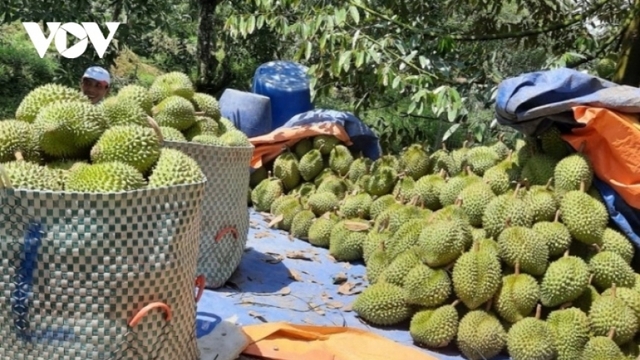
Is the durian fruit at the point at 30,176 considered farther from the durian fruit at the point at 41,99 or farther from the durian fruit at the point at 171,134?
the durian fruit at the point at 171,134

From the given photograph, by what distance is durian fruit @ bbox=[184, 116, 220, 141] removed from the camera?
3.37 metres

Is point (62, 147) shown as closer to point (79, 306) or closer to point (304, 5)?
point (79, 306)

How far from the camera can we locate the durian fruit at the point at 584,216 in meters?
3.02

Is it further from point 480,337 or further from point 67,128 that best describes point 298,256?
point 67,128

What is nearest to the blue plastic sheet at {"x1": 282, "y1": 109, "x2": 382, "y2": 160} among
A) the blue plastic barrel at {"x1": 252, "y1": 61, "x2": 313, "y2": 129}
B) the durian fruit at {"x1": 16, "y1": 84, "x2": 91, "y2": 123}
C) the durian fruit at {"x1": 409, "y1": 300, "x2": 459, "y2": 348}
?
the blue plastic barrel at {"x1": 252, "y1": 61, "x2": 313, "y2": 129}

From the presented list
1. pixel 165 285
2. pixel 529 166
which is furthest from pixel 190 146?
pixel 529 166

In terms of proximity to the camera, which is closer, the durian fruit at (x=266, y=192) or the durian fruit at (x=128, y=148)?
the durian fruit at (x=128, y=148)

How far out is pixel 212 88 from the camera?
8.04 metres

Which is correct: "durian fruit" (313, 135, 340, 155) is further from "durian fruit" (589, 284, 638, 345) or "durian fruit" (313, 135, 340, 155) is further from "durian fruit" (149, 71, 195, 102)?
"durian fruit" (589, 284, 638, 345)

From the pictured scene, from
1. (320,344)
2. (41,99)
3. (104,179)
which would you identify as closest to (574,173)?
(320,344)

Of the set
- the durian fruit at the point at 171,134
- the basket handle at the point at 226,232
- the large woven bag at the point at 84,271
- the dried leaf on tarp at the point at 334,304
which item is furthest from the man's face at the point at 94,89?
the large woven bag at the point at 84,271

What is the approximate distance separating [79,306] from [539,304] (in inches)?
73.5

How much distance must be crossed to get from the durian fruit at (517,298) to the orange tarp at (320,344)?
14.6 inches

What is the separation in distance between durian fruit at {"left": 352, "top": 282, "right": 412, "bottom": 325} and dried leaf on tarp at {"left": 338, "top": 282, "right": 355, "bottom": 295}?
1.18ft
